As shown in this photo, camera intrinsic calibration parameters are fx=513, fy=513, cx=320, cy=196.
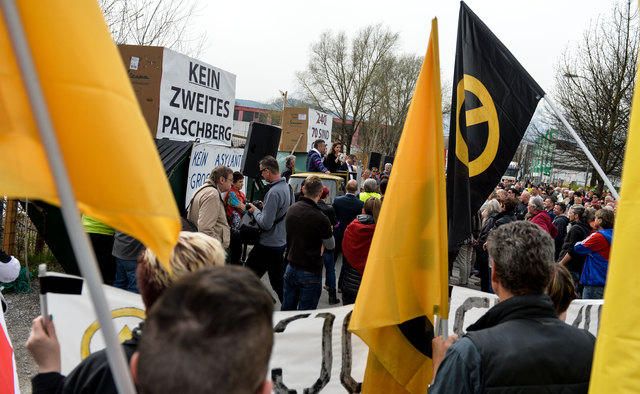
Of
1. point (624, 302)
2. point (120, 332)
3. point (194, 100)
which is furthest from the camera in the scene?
point (194, 100)

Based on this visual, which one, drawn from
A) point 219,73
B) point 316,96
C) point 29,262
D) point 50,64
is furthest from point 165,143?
point 316,96

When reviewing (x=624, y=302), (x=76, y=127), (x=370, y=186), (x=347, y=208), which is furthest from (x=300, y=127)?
(x=624, y=302)

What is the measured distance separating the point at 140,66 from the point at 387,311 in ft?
19.9

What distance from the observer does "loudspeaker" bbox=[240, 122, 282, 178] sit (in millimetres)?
7680

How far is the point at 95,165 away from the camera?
1341mm

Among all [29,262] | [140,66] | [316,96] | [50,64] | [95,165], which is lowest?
[29,262]

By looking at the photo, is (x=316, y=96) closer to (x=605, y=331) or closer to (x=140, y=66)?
(x=140, y=66)

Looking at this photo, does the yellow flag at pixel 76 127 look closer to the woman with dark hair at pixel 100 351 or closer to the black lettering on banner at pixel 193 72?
the woman with dark hair at pixel 100 351

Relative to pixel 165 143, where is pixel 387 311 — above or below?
below

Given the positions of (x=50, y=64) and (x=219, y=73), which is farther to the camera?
(x=219, y=73)

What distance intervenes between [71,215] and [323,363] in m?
2.36

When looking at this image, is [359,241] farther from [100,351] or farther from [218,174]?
[100,351]

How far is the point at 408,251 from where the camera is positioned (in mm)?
2674

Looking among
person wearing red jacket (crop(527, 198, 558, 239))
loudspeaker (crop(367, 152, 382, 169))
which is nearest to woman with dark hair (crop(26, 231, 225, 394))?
person wearing red jacket (crop(527, 198, 558, 239))
